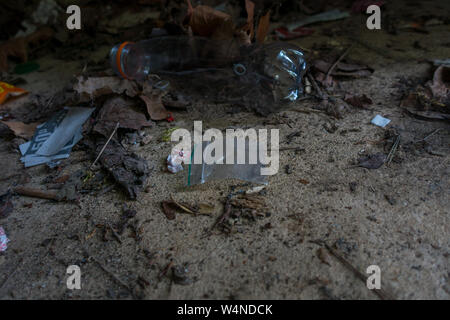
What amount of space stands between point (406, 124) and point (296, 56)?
2.67 ft

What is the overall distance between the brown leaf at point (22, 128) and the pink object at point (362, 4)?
2587mm

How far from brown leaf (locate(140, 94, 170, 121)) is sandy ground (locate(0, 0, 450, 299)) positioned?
21 cm

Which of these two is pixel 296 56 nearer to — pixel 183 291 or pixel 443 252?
pixel 443 252

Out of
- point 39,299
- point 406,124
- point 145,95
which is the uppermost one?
point 145,95

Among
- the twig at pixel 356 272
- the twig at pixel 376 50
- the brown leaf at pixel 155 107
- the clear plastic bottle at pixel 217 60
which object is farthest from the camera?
the twig at pixel 376 50

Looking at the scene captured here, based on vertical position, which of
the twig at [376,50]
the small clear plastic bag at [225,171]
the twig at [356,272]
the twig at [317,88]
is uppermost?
the twig at [376,50]

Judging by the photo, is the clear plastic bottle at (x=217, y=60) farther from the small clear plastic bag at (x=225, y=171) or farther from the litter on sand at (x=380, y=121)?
the small clear plastic bag at (x=225, y=171)

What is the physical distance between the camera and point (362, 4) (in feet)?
8.43

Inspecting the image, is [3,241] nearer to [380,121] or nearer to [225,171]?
[225,171]

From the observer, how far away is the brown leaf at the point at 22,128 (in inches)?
70.1

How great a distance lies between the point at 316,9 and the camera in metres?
2.73

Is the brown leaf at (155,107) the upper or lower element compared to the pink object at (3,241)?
upper

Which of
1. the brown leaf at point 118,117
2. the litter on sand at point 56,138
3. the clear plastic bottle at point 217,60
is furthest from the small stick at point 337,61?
the litter on sand at point 56,138

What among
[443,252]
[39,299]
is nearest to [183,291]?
[39,299]
